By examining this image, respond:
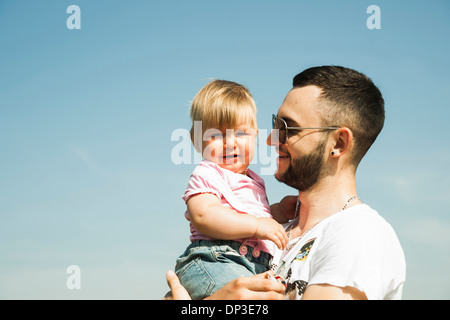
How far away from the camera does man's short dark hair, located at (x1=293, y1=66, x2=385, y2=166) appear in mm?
3953

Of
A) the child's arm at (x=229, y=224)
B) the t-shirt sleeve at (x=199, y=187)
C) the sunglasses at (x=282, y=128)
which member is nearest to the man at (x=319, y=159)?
the sunglasses at (x=282, y=128)

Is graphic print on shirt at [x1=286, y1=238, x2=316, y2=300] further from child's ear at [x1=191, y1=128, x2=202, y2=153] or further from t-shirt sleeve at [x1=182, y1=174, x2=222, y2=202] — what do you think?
child's ear at [x1=191, y1=128, x2=202, y2=153]

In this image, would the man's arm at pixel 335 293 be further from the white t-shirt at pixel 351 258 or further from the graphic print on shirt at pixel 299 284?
the graphic print on shirt at pixel 299 284

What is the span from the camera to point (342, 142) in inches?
156

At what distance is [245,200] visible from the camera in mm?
3992

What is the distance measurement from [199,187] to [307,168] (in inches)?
36.5

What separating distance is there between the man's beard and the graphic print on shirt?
0.78 m

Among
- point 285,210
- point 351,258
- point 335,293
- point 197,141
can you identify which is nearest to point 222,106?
point 197,141

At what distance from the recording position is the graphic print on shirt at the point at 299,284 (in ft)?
9.97

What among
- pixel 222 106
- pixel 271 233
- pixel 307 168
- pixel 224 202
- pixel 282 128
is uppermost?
pixel 222 106

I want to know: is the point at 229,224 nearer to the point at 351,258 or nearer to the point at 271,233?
the point at 271,233
